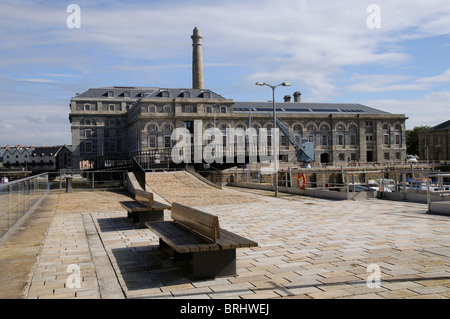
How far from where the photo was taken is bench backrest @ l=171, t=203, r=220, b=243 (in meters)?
A: 6.09

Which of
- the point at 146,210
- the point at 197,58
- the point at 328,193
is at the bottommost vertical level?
the point at 328,193

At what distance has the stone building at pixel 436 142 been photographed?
85.6 m

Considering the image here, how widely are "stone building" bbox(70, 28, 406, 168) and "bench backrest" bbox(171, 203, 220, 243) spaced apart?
213 ft

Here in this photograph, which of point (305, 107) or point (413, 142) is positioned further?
point (413, 142)

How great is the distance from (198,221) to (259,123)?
7030 centimetres

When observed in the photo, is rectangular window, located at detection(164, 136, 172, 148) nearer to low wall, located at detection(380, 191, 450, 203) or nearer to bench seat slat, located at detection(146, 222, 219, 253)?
low wall, located at detection(380, 191, 450, 203)

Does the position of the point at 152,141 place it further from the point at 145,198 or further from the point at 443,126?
the point at 443,126

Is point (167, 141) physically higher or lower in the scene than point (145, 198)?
higher

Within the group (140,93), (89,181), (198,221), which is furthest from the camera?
(140,93)

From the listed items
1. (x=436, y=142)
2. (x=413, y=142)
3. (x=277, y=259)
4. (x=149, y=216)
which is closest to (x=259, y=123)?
(x=436, y=142)

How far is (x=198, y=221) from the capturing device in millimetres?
6641
